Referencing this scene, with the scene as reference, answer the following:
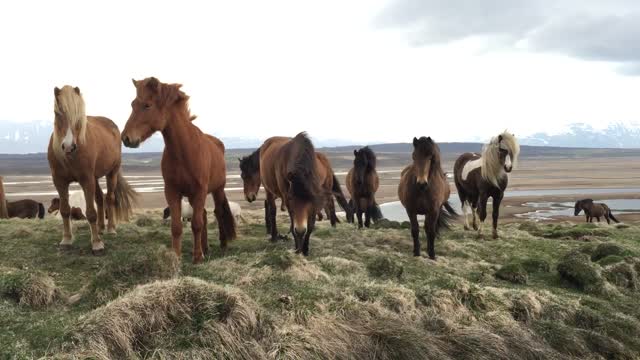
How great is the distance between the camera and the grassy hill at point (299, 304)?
5.50 meters

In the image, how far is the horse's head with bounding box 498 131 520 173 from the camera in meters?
13.1

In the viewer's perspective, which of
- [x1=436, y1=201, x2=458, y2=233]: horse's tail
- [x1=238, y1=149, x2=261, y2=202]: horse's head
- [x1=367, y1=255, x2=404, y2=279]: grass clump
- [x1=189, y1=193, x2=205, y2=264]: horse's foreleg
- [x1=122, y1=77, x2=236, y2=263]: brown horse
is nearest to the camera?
[x1=122, y1=77, x2=236, y2=263]: brown horse

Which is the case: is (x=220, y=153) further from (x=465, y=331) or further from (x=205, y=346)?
(x=465, y=331)

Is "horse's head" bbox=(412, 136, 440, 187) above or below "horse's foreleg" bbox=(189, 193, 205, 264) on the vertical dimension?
above

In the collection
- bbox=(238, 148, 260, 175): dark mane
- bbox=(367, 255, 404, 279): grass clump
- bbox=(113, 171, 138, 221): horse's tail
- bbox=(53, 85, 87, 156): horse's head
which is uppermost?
bbox=(53, 85, 87, 156): horse's head

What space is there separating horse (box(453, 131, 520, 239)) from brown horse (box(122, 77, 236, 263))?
8286 mm

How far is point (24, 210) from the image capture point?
63.9ft

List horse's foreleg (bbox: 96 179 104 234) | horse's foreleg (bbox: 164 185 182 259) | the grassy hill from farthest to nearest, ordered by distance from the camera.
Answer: horse's foreleg (bbox: 96 179 104 234) → horse's foreleg (bbox: 164 185 182 259) → the grassy hill

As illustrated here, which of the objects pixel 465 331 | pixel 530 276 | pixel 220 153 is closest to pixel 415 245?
pixel 530 276

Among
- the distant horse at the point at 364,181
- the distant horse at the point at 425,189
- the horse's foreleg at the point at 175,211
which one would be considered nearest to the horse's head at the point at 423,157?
the distant horse at the point at 425,189

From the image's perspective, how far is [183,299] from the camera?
5.97 m

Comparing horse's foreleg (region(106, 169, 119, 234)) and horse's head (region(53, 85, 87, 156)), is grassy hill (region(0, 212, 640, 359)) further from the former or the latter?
horse's head (region(53, 85, 87, 156))

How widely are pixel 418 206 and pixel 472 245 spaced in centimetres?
264

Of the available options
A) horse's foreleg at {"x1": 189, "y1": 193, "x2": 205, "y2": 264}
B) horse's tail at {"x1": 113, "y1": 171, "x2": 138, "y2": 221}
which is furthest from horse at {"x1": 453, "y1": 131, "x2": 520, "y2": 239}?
horse's tail at {"x1": 113, "y1": 171, "x2": 138, "y2": 221}
